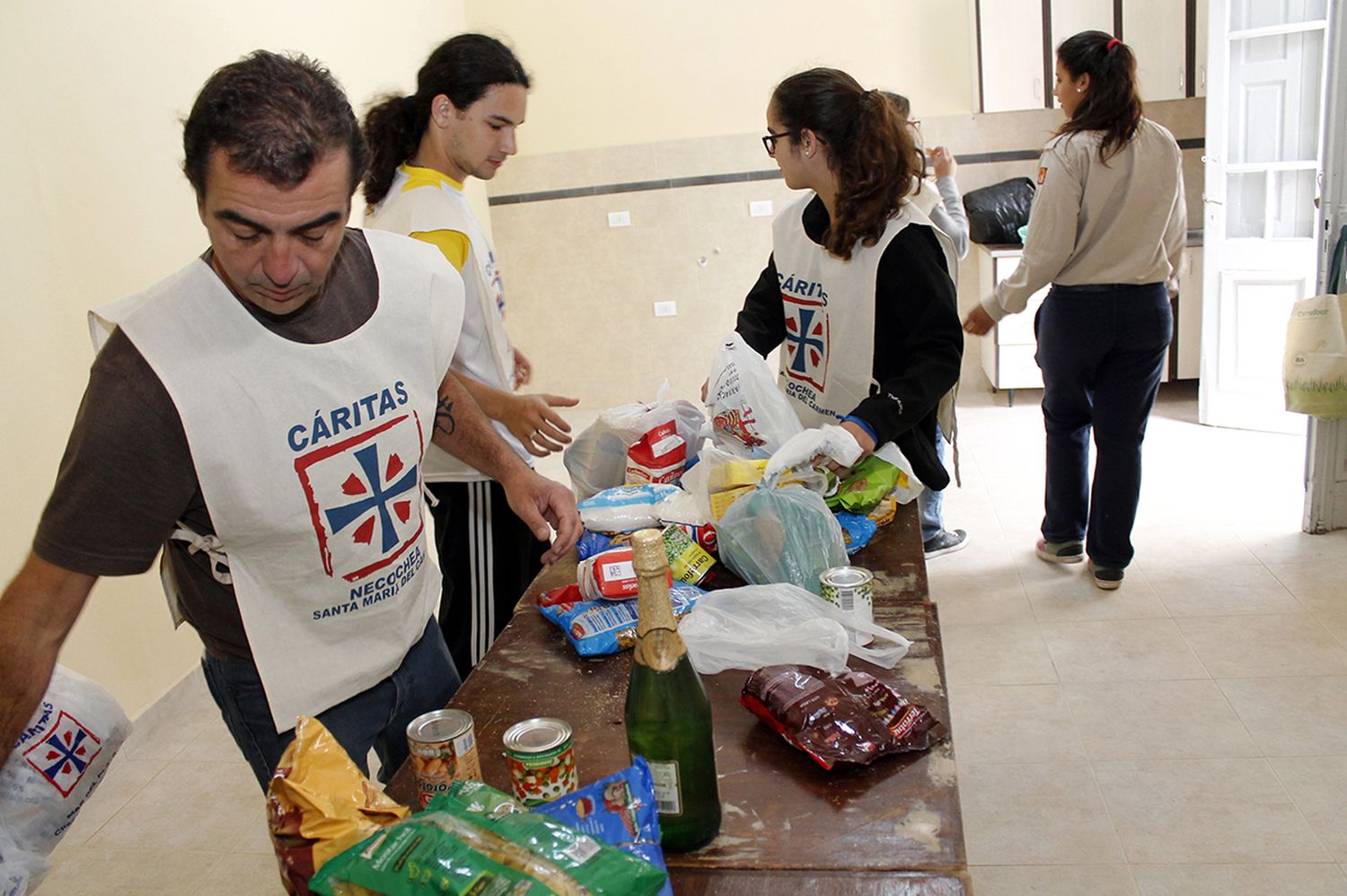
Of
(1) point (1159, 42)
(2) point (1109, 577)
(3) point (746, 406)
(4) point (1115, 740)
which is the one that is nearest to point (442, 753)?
(3) point (746, 406)

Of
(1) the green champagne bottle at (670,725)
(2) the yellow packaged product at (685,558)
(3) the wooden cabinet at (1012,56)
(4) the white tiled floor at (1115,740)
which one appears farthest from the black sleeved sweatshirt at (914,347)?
(3) the wooden cabinet at (1012,56)

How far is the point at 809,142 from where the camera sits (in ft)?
6.63

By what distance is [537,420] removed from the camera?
1.83 meters

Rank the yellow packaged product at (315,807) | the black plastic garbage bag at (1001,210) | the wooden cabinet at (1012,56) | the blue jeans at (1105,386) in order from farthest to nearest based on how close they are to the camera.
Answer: the black plastic garbage bag at (1001,210)
the wooden cabinet at (1012,56)
the blue jeans at (1105,386)
the yellow packaged product at (315,807)

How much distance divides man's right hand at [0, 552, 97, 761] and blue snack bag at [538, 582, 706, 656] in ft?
1.89

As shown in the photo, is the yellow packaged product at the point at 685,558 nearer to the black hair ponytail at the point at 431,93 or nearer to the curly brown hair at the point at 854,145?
the curly brown hair at the point at 854,145

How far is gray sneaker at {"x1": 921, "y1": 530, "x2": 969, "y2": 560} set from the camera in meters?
3.57

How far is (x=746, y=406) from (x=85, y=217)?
1894mm

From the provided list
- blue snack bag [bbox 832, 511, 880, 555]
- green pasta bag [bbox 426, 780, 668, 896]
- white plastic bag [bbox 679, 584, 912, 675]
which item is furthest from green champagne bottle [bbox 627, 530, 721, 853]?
blue snack bag [bbox 832, 511, 880, 555]

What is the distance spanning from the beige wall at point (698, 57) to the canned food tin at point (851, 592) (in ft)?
14.2

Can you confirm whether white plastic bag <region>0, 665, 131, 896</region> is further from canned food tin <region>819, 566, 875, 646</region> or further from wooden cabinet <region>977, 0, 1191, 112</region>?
wooden cabinet <region>977, 0, 1191, 112</region>

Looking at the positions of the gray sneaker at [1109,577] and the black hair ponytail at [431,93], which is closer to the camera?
the black hair ponytail at [431,93]

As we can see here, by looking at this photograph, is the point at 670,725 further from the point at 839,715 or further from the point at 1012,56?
the point at 1012,56

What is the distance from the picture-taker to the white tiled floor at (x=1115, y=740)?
203 centimetres
